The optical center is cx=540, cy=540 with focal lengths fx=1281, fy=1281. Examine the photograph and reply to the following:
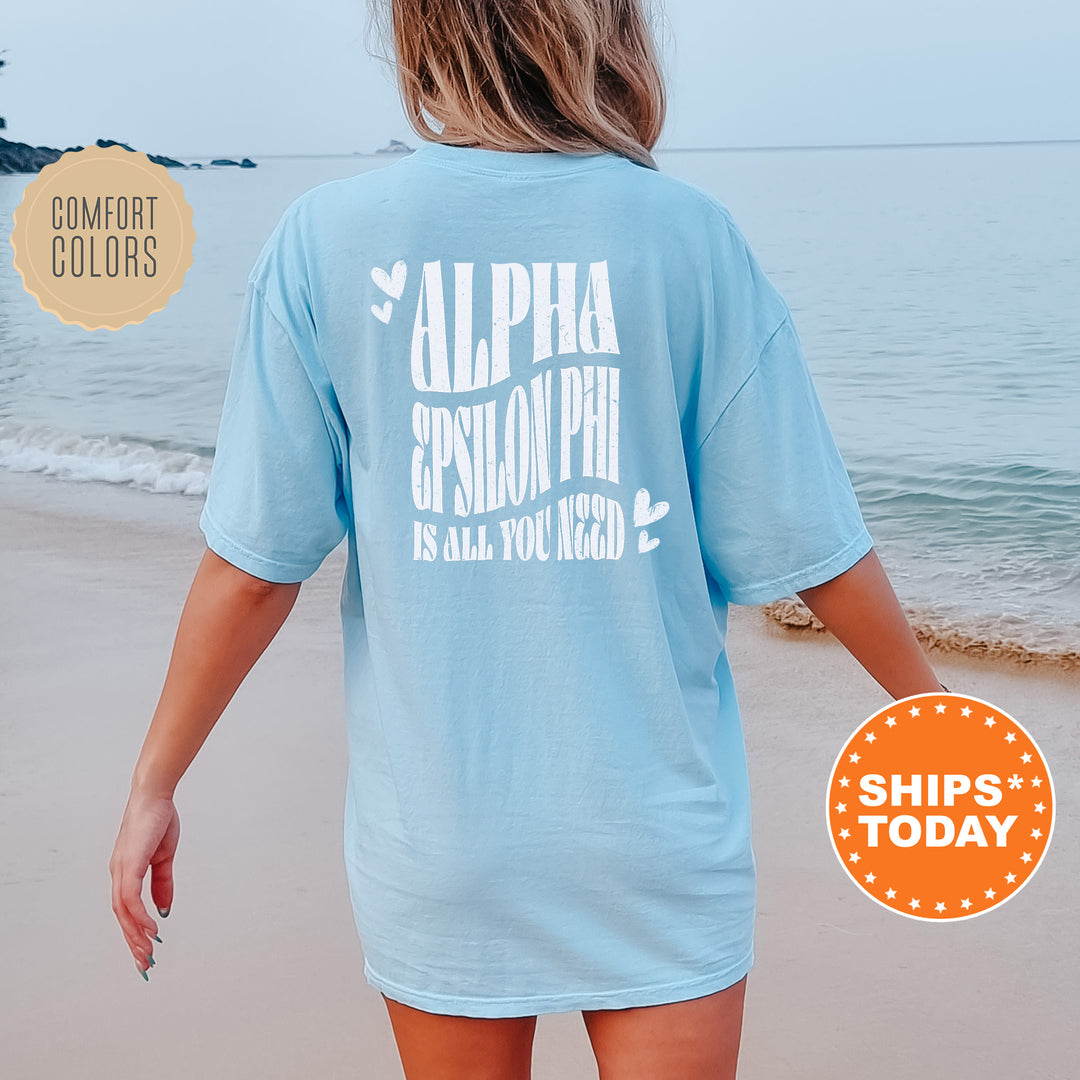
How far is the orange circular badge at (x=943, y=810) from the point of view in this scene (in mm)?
931

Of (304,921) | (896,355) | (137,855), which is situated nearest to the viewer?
(137,855)

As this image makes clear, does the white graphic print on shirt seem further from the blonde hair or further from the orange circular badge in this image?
the orange circular badge

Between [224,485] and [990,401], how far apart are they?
5964 mm

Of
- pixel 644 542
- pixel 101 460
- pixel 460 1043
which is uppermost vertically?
pixel 644 542

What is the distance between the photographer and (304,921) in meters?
1.84

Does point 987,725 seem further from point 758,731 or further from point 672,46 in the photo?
point 758,731

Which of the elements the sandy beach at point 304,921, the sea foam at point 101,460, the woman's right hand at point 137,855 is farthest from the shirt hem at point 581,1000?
the sea foam at point 101,460

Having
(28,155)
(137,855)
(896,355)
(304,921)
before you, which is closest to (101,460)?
(28,155)

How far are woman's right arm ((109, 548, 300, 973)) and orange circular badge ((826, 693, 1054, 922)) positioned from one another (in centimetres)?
43

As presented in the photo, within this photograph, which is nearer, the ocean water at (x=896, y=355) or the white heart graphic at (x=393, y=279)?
the white heart graphic at (x=393, y=279)

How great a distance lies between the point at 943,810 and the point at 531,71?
60 centimetres

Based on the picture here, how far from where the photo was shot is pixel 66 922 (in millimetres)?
1818

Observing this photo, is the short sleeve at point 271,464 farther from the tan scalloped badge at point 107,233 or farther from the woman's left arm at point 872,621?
the tan scalloped badge at point 107,233

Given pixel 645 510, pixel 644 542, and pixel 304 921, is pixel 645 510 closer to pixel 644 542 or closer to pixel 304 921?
pixel 644 542
